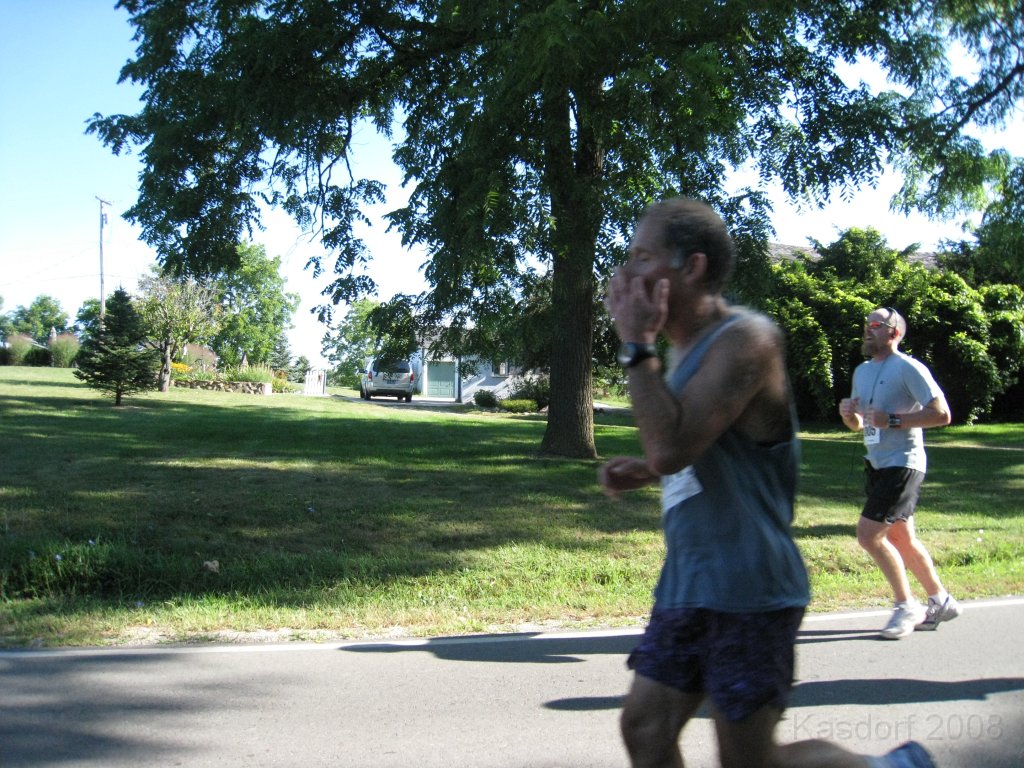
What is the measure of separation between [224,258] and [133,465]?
3.18m

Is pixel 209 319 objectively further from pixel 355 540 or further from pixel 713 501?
pixel 713 501

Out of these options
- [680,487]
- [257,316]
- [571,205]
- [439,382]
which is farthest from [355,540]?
[257,316]

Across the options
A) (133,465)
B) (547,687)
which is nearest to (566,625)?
(547,687)

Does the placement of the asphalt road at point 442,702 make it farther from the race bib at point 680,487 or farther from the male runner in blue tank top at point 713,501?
the race bib at point 680,487

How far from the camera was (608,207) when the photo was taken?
10086mm

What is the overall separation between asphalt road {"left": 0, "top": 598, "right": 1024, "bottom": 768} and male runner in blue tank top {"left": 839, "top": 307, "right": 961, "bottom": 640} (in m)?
0.21

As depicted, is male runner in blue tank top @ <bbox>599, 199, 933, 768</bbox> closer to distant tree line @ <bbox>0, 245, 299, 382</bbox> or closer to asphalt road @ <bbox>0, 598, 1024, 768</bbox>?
asphalt road @ <bbox>0, 598, 1024, 768</bbox>

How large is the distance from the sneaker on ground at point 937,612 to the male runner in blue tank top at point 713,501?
403cm

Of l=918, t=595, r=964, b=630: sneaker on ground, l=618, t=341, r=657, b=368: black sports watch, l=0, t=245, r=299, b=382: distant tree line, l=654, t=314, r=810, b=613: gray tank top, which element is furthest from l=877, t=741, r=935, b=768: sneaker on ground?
l=0, t=245, r=299, b=382: distant tree line

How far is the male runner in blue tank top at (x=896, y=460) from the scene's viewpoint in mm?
5840

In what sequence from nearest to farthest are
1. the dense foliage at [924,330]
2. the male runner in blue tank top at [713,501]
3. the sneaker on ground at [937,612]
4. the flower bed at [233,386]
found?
1. the male runner in blue tank top at [713,501]
2. the sneaker on ground at [937,612]
3. the dense foliage at [924,330]
4. the flower bed at [233,386]

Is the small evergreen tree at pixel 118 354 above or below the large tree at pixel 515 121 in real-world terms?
below

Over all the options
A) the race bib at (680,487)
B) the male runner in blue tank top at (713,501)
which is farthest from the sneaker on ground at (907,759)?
the race bib at (680,487)

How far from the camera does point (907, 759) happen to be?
7.89ft
